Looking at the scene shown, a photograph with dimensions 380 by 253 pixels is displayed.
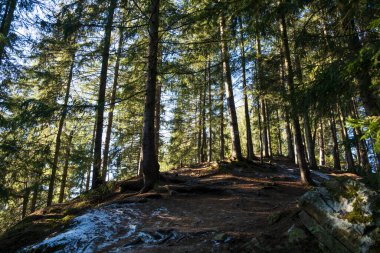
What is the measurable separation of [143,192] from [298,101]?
6.13 metres

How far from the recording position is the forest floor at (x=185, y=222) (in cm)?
483

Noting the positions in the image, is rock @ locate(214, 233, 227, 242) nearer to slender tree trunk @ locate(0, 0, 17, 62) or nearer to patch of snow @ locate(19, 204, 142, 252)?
patch of snow @ locate(19, 204, 142, 252)

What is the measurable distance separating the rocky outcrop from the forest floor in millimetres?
254

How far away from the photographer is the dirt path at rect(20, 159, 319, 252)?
4.79 metres

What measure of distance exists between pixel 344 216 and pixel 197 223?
363cm

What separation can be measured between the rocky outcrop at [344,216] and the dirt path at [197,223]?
280 mm

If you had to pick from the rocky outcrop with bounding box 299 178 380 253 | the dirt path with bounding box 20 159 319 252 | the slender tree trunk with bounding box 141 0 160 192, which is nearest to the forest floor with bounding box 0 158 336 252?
the dirt path with bounding box 20 159 319 252

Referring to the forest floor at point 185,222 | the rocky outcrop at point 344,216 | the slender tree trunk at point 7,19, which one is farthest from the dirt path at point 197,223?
the slender tree trunk at point 7,19

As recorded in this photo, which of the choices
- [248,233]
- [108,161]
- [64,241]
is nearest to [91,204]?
[108,161]

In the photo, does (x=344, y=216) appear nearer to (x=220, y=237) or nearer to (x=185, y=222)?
(x=220, y=237)

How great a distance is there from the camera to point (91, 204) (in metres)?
10.4

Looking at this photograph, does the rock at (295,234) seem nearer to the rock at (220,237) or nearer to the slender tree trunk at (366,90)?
the rock at (220,237)

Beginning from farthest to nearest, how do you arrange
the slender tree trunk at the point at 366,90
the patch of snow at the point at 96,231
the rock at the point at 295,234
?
the slender tree trunk at the point at 366,90, the patch of snow at the point at 96,231, the rock at the point at 295,234

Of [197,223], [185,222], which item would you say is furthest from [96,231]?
[197,223]
